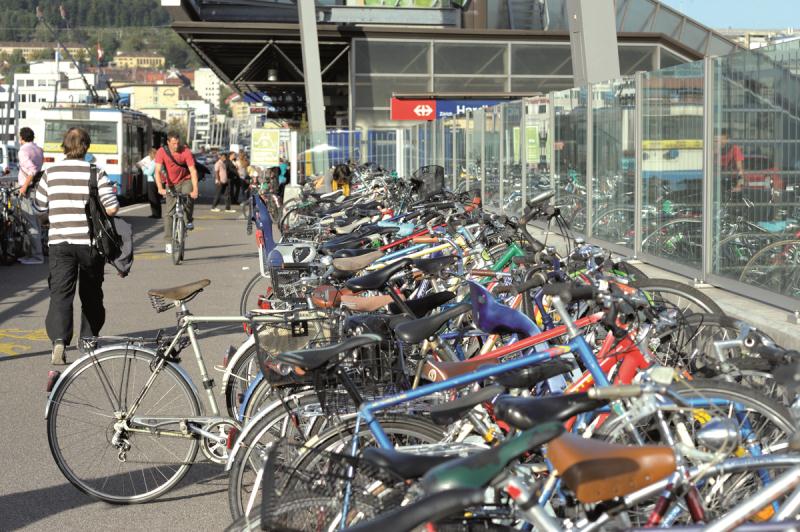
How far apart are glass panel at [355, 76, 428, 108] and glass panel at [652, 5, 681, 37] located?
7.21 meters

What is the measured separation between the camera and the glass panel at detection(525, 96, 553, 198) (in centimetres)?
1485

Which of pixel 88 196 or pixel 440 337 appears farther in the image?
pixel 88 196

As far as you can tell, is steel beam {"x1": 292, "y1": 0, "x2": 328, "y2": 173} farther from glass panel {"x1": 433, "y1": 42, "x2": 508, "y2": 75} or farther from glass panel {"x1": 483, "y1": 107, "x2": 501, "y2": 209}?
glass panel {"x1": 483, "y1": 107, "x2": 501, "y2": 209}

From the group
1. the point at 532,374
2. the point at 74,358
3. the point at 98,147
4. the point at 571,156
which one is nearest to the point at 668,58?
the point at 98,147

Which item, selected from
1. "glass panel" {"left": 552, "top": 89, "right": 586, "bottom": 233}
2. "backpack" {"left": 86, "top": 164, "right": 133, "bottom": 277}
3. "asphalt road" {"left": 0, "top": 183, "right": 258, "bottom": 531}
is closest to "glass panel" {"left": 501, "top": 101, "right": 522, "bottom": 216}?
"glass panel" {"left": 552, "top": 89, "right": 586, "bottom": 233}

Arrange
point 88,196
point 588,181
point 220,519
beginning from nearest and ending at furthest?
point 220,519 < point 88,196 < point 588,181

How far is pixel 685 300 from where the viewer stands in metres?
6.77

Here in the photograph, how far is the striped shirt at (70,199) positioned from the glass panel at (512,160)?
26.8 ft

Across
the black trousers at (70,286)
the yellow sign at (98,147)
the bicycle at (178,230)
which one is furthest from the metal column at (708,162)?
the yellow sign at (98,147)

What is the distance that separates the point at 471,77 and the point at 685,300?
29082 mm

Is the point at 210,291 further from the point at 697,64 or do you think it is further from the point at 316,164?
the point at 316,164

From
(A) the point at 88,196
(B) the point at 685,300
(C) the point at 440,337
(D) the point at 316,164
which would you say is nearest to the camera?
(C) the point at 440,337

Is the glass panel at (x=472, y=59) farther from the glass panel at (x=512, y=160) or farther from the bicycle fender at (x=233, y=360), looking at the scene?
the bicycle fender at (x=233, y=360)

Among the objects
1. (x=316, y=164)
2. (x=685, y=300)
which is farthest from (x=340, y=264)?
(x=316, y=164)
